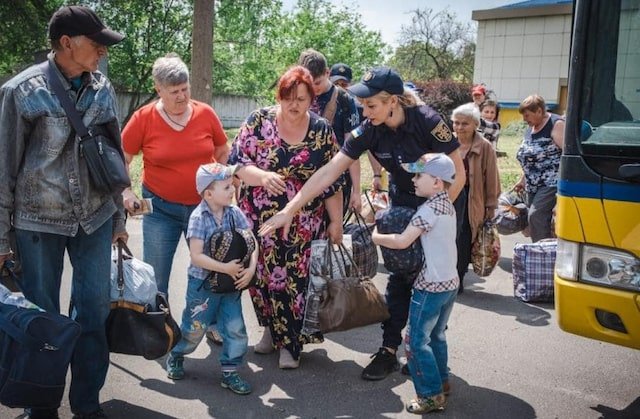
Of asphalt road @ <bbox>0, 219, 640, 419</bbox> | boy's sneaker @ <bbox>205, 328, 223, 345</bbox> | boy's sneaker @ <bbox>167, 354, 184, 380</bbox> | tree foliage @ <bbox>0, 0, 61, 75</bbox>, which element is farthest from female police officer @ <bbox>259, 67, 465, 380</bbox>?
tree foliage @ <bbox>0, 0, 61, 75</bbox>

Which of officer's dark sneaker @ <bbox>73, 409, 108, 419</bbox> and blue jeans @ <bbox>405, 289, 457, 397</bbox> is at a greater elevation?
blue jeans @ <bbox>405, 289, 457, 397</bbox>

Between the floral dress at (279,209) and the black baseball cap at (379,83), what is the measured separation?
0.54 meters

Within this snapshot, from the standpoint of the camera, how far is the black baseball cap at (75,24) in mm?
3012

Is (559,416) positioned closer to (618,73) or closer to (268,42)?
(618,73)

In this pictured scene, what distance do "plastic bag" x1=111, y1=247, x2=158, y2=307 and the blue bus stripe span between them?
2.25 metres

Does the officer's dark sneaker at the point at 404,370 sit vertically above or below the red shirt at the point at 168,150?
below

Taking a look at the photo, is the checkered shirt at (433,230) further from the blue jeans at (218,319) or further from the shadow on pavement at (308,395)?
the blue jeans at (218,319)

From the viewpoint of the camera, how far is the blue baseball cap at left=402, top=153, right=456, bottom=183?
11.7 feet

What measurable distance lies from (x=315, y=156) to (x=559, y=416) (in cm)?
212

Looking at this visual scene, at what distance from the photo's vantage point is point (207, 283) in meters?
3.88

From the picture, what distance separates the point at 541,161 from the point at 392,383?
3300 millimetres

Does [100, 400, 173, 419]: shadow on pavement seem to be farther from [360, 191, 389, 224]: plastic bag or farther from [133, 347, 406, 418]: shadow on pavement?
[360, 191, 389, 224]: plastic bag

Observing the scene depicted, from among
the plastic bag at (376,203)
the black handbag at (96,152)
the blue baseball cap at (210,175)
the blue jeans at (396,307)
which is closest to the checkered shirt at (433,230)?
the blue jeans at (396,307)

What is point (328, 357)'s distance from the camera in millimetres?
4605
